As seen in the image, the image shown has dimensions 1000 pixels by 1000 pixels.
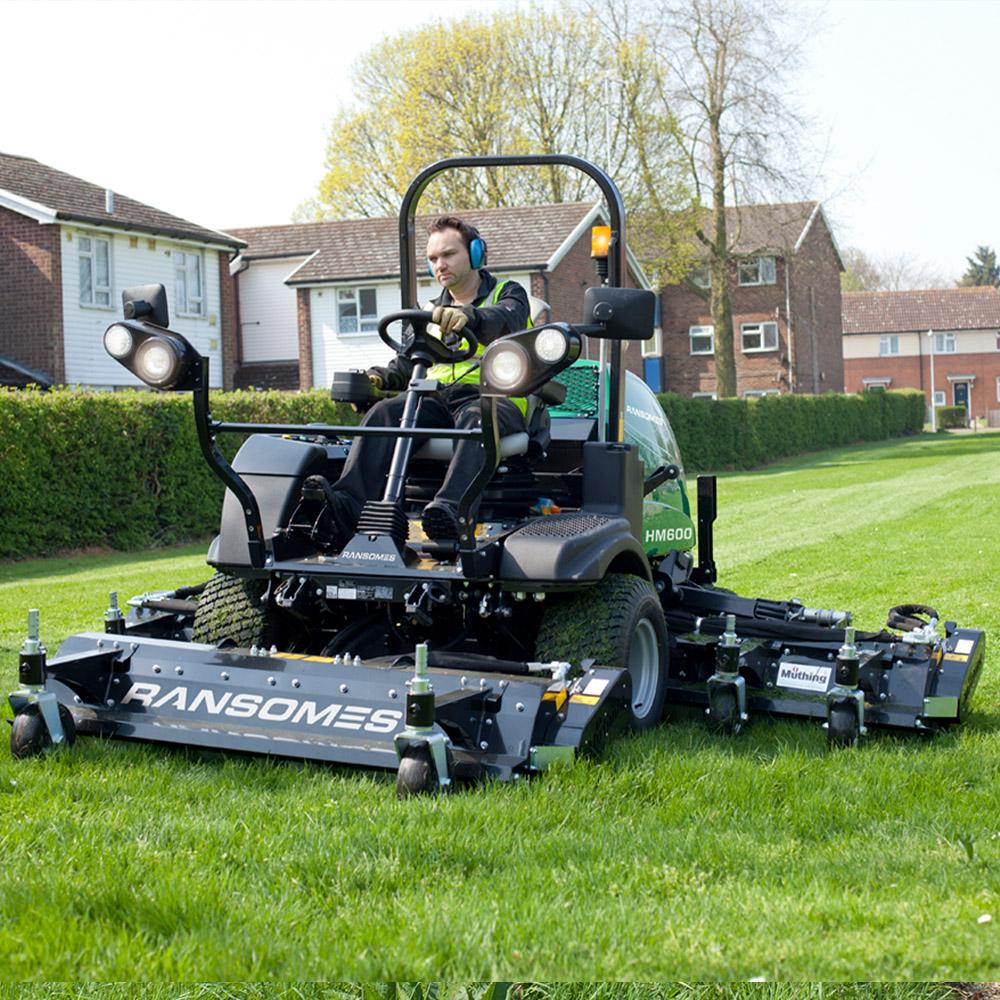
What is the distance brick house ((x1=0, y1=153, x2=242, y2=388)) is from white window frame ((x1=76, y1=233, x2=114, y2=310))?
21 millimetres

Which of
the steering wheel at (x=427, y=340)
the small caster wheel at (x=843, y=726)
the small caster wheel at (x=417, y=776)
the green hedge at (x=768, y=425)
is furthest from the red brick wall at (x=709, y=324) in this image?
the small caster wheel at (x=417, y=776)

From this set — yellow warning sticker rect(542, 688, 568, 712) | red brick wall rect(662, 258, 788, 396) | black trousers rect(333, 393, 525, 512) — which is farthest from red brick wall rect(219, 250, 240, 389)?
yellow warning sticker rect(542, 688, 568, 712)

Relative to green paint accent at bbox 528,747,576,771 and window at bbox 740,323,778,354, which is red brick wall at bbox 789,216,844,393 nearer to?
window at bbox 740,323,778,354

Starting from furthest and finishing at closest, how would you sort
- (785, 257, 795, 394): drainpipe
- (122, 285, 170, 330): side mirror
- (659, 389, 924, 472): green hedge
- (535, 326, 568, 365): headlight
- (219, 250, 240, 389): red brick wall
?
1. (785, 257, 795, 394): drainpipe
2. (219, 250, 240, 389): red brick wall
3. (659, 389, 924, 472): green hedge
4. (122, 285, 170, 330): side mirror
5. (535, 326, 568, 365): headlight

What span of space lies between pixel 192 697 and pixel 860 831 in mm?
2301

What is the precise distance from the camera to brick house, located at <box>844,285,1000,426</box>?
7925cm

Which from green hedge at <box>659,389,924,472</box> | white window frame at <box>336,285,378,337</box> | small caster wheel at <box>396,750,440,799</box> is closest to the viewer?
small caster wheel at <box>396,750,440,799</box>

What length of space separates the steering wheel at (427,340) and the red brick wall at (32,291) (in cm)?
2477

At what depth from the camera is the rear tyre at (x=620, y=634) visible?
540 centimetres

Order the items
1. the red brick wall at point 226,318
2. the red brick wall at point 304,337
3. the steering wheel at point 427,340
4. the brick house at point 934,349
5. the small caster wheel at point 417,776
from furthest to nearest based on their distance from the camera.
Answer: the brick house at point 934,349 < the red brick wall at point 304,337 < the red brick wall at point 226,318 < the steering wheel at point 427,340 < the small caster wheel at point 417,776

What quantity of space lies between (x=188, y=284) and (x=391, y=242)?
296 inches

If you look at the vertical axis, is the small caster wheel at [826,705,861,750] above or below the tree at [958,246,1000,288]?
below

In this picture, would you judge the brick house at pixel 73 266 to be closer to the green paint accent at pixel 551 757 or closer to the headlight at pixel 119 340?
the headlight at pixel 119 340

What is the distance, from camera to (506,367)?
191 inches
